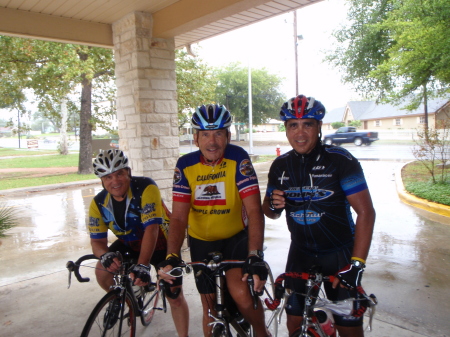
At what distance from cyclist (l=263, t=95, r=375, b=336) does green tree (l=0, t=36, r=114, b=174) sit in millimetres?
13197

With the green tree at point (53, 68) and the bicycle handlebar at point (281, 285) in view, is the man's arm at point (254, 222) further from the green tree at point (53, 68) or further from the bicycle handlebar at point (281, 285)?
the green tree at point (53, 68)

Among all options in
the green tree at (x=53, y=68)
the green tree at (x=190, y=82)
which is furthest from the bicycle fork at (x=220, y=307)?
the green tree at (x=190, y=82)

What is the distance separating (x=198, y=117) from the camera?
8.68 ft

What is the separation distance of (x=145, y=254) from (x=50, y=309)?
→ 2017 mm

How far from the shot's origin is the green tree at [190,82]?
58.6 feet

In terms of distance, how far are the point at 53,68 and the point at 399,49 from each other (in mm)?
12354

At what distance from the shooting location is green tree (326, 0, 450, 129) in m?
10.3

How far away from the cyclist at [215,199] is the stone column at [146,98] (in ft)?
10.6

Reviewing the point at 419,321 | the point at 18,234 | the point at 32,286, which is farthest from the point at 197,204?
the point at 18,234

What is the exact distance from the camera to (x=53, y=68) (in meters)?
14.6

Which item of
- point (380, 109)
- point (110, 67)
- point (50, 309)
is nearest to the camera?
point (50, 309)

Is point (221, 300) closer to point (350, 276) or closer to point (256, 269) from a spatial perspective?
point (256, 269)

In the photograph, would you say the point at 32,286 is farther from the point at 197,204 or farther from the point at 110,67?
the point at 110,67

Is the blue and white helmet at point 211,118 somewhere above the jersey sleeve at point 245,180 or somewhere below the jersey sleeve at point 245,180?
→ above
